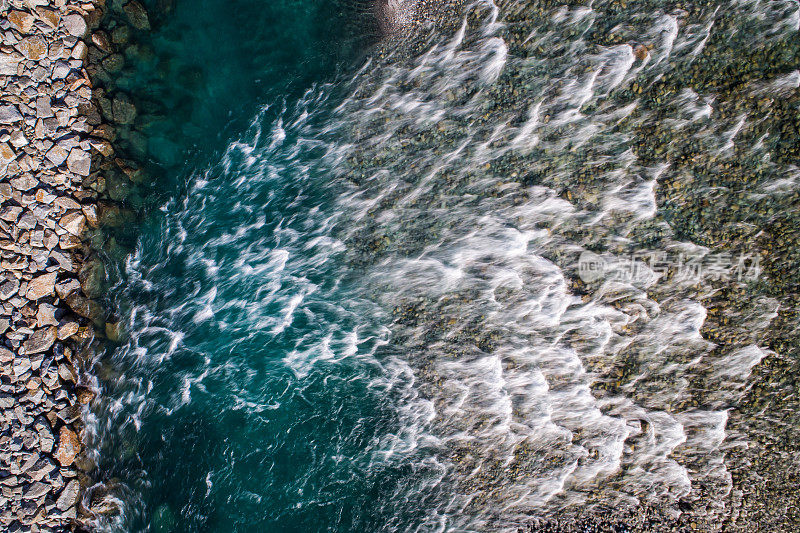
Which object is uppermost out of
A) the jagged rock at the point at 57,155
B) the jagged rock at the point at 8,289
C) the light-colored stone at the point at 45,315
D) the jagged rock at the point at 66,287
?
the jagged rock at the point at 57,155

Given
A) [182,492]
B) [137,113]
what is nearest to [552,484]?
[182,492]

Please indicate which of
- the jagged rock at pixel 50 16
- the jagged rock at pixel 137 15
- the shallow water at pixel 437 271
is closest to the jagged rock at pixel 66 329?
the shallow water at pixel 437 271

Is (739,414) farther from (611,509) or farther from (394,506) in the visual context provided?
(394,506)

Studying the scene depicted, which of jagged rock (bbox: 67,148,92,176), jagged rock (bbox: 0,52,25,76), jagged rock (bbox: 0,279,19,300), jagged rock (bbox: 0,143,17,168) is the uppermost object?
jagged rock (bbox: 0,52,25,76)

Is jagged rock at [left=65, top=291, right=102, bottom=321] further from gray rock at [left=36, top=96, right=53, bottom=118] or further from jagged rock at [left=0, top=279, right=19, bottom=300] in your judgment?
gray rock at [left=36, top=96, right=53, bottom=118]

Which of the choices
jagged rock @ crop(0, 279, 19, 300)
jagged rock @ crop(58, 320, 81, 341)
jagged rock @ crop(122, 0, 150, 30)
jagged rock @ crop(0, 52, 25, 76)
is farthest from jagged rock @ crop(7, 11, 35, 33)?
jagged rock @ crop(58, 320, 81, 341)

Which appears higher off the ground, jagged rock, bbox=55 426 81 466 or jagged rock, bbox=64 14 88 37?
jagged rock, bbox=64 14 88 37


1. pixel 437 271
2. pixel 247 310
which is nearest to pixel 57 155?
pixel 247 310

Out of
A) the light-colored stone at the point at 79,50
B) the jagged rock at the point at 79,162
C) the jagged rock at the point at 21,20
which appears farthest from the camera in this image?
the jagged rock at the point at 79,162

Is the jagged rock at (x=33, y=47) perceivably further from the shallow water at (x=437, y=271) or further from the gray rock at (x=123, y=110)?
the shallow water at (x=437, y=271)
